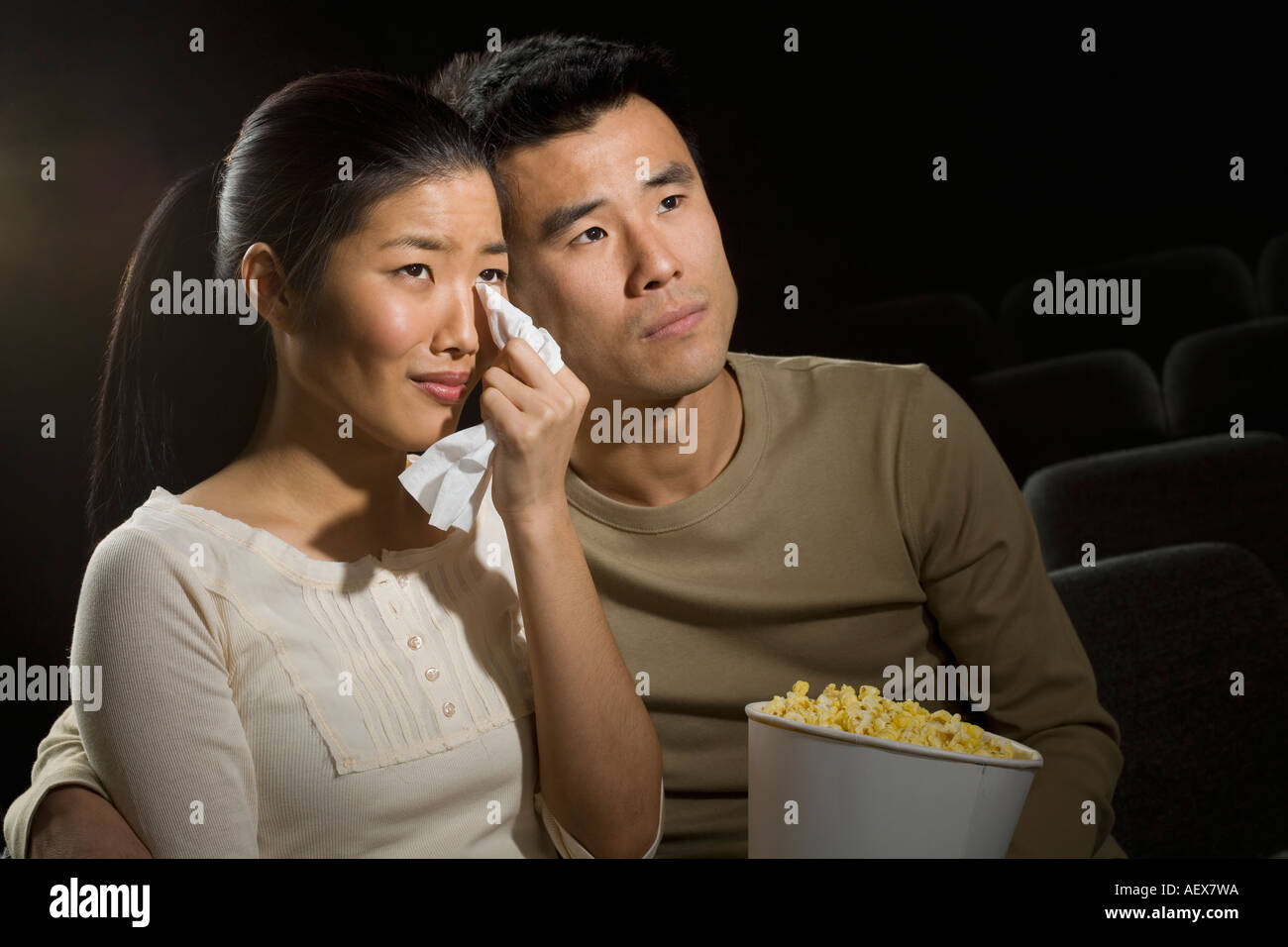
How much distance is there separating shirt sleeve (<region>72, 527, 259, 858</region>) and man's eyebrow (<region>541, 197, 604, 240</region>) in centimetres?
36

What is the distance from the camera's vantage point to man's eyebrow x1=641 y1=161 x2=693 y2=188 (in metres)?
0.90

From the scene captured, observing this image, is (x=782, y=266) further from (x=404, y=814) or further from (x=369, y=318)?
(x=404, y=814)

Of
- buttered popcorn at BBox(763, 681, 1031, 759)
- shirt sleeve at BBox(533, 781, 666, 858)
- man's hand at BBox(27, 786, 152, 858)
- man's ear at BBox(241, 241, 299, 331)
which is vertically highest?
man's ear at BBox(241, 241, 299, 331)

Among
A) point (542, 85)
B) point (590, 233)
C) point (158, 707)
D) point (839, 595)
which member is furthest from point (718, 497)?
point (158, 707)

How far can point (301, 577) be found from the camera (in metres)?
0.77

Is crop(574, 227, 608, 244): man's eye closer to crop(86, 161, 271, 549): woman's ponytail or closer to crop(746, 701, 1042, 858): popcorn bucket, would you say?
crop(86, 161, 271, 549): woman's ponytail

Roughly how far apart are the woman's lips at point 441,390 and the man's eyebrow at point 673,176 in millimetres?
227

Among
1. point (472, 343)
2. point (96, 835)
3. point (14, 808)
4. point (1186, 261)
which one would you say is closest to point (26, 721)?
point (14, 808)

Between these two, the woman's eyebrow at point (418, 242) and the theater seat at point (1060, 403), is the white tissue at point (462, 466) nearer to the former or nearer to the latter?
the woman's eyebrow at point (418, 242)

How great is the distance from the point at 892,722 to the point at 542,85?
0.52m

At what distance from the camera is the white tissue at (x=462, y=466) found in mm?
777

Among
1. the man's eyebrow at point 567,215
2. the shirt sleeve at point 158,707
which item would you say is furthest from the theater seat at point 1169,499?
the shirt sleeve at point 158,707

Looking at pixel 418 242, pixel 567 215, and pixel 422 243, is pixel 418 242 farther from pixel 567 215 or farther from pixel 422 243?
pixel 567 215

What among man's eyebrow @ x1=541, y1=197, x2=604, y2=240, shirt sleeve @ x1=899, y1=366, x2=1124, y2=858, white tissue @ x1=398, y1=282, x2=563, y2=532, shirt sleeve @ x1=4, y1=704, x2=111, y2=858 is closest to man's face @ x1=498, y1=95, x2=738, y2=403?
man's eyebrow @ x1=541, y1=197, x2=604, y2=240
